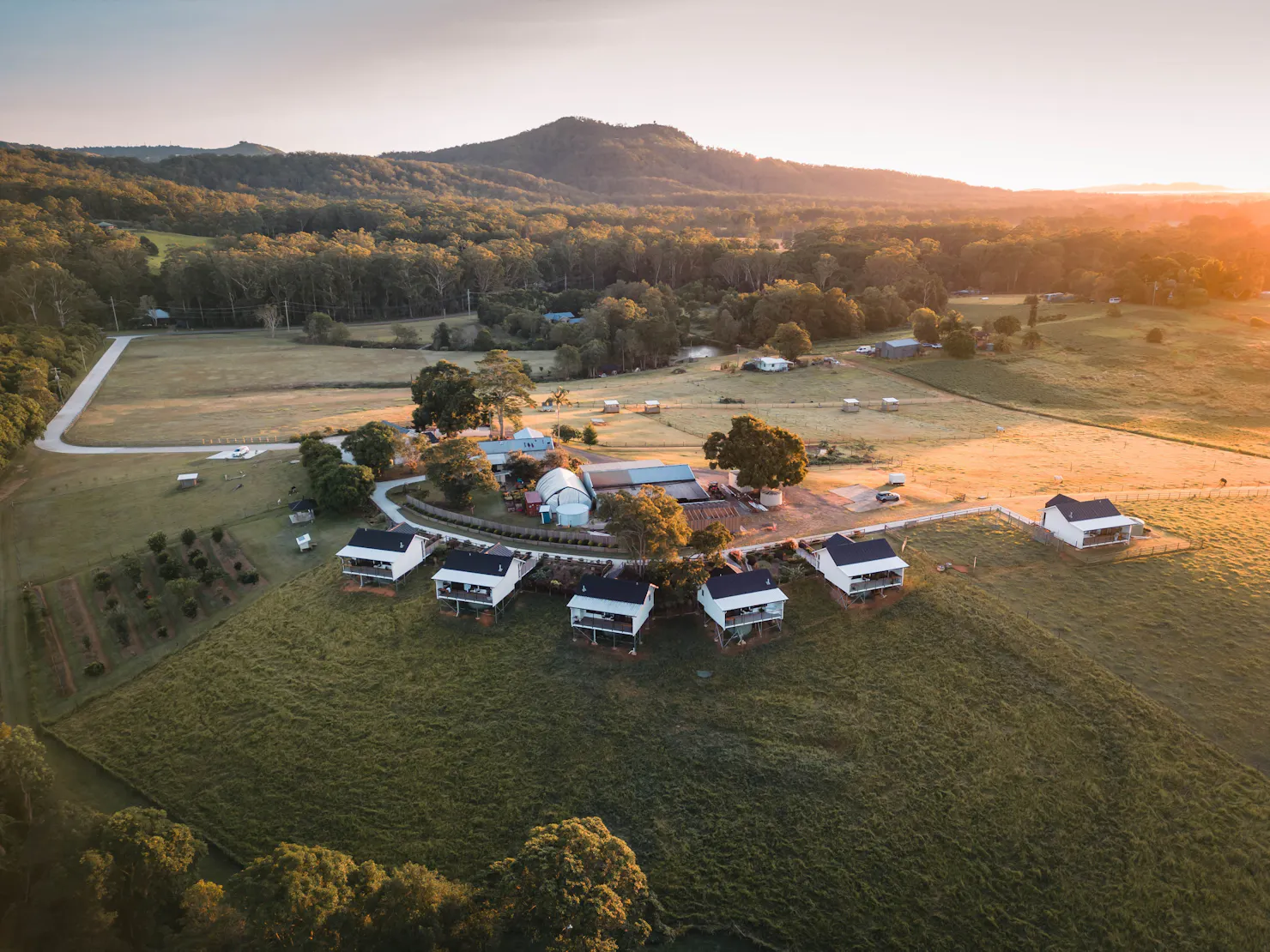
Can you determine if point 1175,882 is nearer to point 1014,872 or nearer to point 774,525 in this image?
point 1014,872

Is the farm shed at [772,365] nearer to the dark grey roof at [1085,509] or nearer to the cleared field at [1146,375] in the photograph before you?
the cleared field at [1146,375]

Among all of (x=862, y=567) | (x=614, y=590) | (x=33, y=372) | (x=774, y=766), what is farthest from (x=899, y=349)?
(x=33, y=372)

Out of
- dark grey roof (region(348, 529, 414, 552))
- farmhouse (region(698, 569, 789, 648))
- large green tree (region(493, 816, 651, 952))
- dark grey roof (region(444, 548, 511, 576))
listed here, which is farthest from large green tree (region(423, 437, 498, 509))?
large green tree (region(493, 816, 651, 952))

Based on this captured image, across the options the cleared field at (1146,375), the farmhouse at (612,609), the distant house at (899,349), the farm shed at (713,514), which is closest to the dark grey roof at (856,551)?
the farm shed at (713,514)

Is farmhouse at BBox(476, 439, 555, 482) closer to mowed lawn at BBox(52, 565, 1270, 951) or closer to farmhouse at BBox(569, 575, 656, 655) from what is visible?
mowed lawn at BBox(52, 565, 1270, 951)

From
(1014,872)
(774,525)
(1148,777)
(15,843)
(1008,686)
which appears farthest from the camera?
(774,525)

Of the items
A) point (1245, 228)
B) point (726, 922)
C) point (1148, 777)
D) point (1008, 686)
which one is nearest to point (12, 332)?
point (726, 922)
